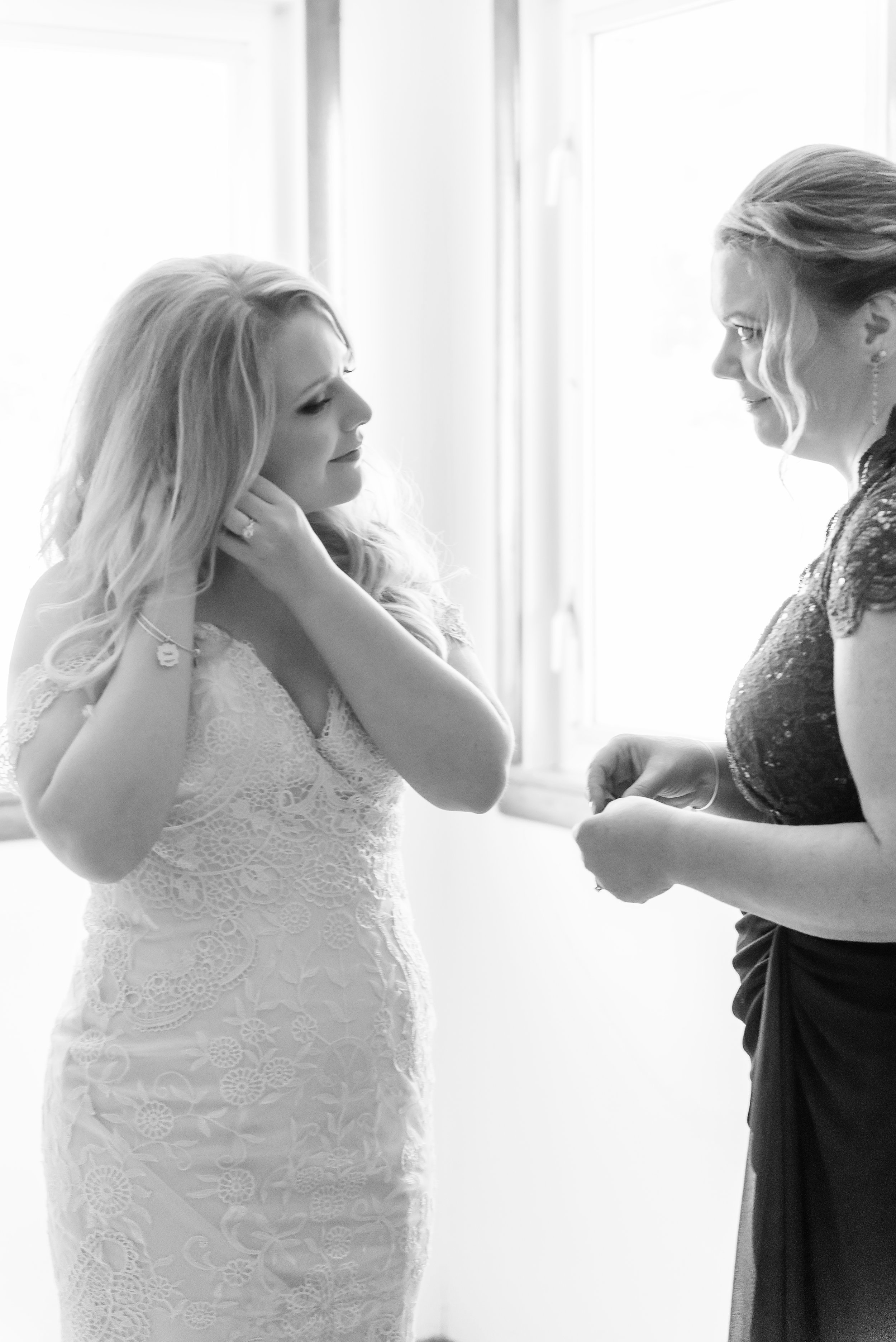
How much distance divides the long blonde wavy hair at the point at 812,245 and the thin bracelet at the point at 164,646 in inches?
23.5

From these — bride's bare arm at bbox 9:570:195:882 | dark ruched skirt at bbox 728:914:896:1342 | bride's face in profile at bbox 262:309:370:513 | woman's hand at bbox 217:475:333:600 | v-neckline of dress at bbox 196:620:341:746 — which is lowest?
dark ruched skirt at bbox 728:914:896:1342

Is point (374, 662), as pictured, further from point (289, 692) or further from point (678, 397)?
point (678, 397)

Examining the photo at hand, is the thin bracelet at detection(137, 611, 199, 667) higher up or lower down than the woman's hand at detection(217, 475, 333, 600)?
lower down

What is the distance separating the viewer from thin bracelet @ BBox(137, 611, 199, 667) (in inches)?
51.4

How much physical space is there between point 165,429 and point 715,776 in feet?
2.15

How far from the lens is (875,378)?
118 cm

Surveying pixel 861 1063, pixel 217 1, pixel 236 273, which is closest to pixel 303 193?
pixel 217 1

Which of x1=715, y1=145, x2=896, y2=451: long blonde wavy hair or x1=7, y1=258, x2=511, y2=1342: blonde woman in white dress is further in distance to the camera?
x1=7, y1=258, x2=511, y2=1342: blonde woman in white dress

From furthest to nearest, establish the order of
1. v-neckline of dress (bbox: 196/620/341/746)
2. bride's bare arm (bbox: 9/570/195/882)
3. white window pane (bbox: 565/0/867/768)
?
white window pane (bbox: 565/0/867/768)
v-neckline of dress (bbox: 196/620/341/746)
bride's bare arm (bbox: 9/570/195/882)

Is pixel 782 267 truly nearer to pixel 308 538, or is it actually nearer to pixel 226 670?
pixel 308 538

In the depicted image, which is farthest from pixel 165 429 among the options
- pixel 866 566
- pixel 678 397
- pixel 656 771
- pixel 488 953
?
pixel 488 953

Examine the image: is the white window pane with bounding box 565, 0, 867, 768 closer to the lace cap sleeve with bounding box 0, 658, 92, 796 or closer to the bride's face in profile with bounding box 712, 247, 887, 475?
the bride's face in profile with bounding box 712, 247, 887, 475

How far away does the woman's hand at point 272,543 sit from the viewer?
4.39ft

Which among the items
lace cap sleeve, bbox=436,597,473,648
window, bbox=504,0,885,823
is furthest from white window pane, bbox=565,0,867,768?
lace cap sleeve, bbox=436,597,473,648
